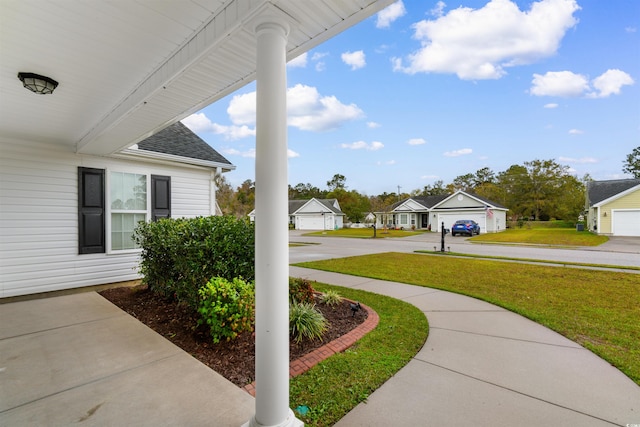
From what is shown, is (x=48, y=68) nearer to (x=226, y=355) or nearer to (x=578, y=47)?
(x=226, y=355)

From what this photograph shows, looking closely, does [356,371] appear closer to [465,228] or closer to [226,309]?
[226,309]

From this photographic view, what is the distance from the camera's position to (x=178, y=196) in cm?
680

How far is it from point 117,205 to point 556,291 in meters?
9.40

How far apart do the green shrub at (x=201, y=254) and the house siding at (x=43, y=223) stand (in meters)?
2.49

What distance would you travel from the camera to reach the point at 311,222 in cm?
3662

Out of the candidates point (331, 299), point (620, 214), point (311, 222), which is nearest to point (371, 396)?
point (331, 299)

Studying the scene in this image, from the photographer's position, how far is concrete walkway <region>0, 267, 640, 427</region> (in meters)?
1.96

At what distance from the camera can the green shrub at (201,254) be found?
3625mm

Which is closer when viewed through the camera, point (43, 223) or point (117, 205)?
point (43, 223)

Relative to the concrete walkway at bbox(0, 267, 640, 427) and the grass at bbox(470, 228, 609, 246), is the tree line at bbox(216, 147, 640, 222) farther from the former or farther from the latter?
the concrete walkway at bbox(0, 267, 640, 427)

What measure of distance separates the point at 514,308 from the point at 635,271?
6302 mm

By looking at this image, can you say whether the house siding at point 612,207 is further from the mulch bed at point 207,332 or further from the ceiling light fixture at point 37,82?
the ceiling light fixture at point 37,82

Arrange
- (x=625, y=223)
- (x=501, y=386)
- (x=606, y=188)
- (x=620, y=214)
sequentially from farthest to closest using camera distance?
(x=606, y=188) → (x=620, y=214) → (x=625, y=223) → (x=501, y=386)

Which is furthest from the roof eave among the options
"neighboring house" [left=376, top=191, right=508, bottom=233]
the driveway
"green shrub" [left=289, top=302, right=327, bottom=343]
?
Answer: "neighboring house" [left=376, top=191, right=508, bottom=233]
